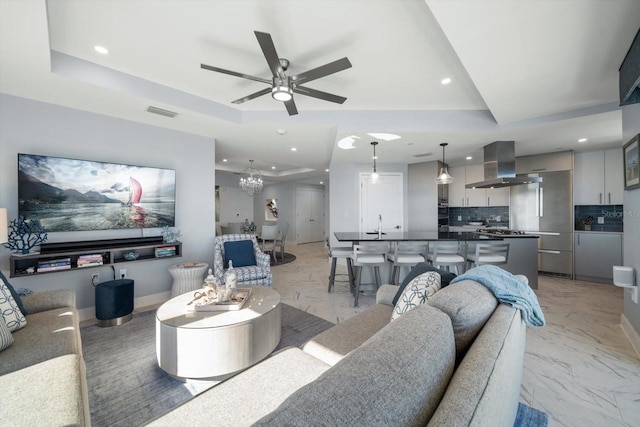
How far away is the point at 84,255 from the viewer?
2.91 meters

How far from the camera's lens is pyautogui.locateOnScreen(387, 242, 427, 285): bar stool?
3389mm

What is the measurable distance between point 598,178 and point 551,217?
3.22 feet

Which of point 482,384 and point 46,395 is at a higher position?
point 482,384

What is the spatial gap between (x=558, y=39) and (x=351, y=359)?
2563 millimetres

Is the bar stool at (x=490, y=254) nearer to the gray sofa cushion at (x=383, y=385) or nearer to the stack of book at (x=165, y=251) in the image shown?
the gray sofa cushion at (x=383, y=385)

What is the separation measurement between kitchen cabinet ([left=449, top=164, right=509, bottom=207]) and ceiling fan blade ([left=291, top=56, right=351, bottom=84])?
5051mm

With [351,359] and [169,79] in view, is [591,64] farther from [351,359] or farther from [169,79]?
[169,79]

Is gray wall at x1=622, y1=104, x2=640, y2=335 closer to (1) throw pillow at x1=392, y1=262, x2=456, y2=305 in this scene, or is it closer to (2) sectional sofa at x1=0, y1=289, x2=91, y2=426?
(1) throw pillow at x1=392, y1=262, x2=456, y2=305

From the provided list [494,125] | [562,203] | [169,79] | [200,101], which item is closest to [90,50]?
[169,79]

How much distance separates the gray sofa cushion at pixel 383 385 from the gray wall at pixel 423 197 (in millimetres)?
5364

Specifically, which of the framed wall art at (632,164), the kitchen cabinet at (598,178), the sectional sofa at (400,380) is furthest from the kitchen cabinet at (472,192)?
the sectional sofa at (400,380)

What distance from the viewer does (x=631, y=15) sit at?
1.61 metres

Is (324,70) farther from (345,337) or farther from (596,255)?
(596,255)

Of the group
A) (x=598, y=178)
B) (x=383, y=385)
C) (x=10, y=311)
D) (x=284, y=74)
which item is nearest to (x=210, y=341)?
(x=10, y=311)
